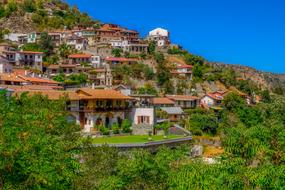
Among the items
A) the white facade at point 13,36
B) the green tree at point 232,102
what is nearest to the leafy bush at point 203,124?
the green tree at point 232,102

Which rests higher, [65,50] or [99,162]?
[65,50]

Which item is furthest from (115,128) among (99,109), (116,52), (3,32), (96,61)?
(3,32)

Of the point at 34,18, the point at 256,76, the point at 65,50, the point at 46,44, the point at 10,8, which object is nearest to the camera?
the point at 46,44

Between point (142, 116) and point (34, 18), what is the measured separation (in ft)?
187

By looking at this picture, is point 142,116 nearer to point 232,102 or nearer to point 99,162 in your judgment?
point 232,102

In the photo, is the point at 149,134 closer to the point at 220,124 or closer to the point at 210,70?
the point at 220,124

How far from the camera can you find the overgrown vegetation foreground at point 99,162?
16.3 meters

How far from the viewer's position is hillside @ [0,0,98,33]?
3944 inches

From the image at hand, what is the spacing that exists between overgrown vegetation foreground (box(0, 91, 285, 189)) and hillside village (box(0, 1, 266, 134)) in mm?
21414

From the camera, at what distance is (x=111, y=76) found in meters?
76.3

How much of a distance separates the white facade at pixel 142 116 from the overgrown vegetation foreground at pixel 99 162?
23.3m

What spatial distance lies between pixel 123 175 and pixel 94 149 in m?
5.00

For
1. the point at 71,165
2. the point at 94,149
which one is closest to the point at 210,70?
the point at 94,149

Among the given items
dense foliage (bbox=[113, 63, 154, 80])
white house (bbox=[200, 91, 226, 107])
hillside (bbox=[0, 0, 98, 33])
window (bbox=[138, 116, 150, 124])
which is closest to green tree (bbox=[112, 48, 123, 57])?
dense foliage (bbox=[113, 63, 154, 80])
